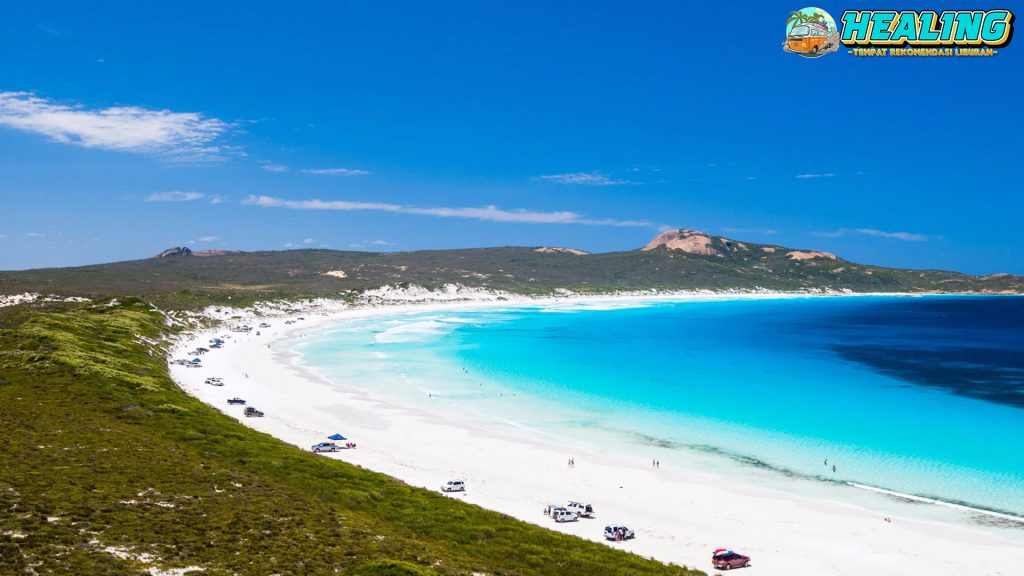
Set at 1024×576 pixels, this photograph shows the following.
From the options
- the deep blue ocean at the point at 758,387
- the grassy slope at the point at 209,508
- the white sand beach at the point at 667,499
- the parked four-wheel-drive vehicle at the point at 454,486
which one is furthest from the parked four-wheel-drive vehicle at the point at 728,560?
the deep blue ocean at the point at 758,387

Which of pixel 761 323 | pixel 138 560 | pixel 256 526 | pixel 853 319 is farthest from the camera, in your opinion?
pixel 853 319

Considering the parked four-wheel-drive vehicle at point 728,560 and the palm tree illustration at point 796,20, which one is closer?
the parked four-wheel-drive vehicle at point 728,560

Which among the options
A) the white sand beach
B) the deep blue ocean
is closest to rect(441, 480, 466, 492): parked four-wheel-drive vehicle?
the white sand beach

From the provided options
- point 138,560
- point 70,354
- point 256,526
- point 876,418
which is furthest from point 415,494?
point 876,418

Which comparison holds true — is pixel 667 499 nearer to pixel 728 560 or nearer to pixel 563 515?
pixel 563 515

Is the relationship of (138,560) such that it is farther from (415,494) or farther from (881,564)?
(881,564)

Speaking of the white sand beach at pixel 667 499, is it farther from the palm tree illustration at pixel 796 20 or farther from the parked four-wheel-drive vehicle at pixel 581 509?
the palm tree illustration at pixel 796 20
